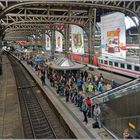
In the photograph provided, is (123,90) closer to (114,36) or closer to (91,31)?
(114,36)

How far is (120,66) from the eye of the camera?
3023cm

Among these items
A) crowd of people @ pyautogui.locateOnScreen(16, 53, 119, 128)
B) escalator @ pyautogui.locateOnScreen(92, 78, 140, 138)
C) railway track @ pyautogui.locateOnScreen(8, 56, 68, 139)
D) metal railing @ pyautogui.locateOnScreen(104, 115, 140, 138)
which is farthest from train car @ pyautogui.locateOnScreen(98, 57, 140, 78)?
metal railing @ pyautogui.locateOnScreen(104, 115, 140, 138)

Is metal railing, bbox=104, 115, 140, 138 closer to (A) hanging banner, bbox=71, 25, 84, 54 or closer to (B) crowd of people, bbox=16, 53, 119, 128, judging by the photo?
(B) crowd of people, bbox=16, 53, 119, 128

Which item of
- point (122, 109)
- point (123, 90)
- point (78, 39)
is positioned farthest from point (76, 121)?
point (78, 39)

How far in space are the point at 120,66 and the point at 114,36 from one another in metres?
3.84

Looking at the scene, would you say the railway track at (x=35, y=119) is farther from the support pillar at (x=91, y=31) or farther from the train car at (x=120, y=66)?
the support pillar at (x=91, y=31)

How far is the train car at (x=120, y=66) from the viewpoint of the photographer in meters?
26.4

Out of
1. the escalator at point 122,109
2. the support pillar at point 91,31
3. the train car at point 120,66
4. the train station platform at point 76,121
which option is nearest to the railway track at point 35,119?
the train station platform at point 76,121

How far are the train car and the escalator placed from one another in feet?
41.6

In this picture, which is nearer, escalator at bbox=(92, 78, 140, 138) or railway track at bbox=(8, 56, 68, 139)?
escalator at bbox=(92, 78, 140, 138)

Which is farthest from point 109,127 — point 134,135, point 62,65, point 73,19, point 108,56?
point 73,19

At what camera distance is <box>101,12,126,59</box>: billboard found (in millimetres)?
29453

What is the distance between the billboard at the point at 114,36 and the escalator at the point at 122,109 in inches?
639

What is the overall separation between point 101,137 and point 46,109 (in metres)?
9.07
